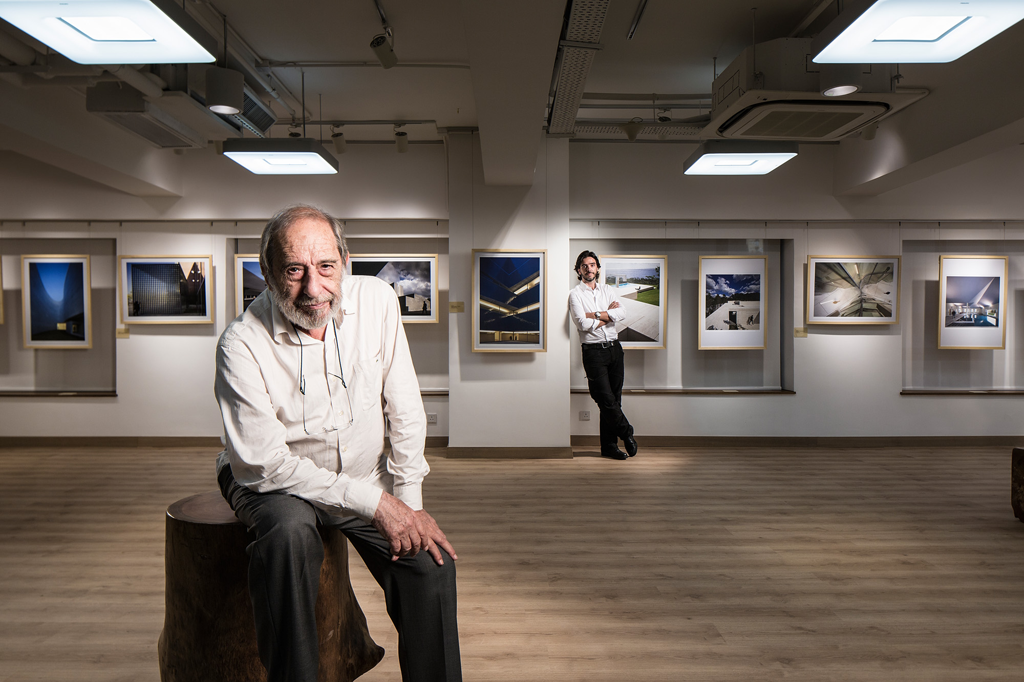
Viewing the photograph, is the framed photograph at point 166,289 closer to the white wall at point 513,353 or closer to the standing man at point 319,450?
the white wall at point 513,353

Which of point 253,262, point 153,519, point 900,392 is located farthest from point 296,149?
point 900,392

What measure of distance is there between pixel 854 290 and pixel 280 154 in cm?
665

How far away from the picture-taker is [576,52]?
4.01 meters

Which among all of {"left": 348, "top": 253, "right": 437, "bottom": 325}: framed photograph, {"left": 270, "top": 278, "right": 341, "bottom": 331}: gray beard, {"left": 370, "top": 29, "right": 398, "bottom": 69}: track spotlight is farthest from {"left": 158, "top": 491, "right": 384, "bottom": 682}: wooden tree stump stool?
{"left": 348, "top": 253, "right": 437, "bottom": 325}: framed photograph

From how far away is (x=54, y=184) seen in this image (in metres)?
7.05

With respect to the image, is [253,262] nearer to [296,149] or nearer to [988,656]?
[296,149]

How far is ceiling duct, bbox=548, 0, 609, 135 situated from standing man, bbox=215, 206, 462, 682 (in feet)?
7.58

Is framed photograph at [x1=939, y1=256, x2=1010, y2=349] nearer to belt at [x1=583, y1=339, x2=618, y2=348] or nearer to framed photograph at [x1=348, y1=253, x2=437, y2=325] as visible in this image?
belt at [x1=583, y1=339, x2=618, y2=348]

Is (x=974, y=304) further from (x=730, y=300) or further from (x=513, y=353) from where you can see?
(x=513, y=353)

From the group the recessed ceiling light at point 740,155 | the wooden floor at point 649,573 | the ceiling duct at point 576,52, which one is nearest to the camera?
the wooden floor at point 649,573

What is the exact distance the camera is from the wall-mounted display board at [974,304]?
725 cm

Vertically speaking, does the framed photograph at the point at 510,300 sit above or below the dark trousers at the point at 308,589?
above

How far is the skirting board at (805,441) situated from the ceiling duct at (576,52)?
3875 millimetres

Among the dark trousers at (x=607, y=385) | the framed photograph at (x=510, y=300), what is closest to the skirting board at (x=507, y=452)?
the dark trousers at (x=607, y=385)
